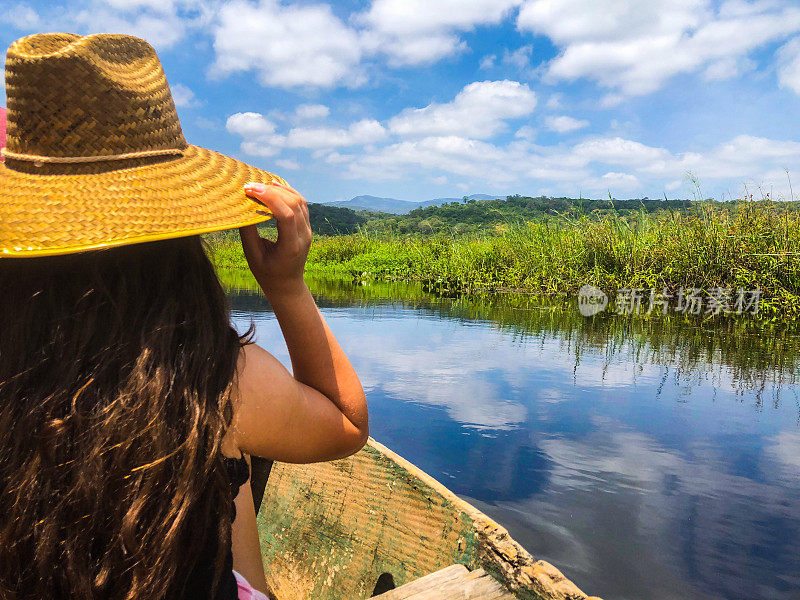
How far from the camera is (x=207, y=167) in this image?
884 mm

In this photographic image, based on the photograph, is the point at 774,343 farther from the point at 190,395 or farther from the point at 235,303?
the point at 235,303

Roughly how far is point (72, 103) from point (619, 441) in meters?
3.42

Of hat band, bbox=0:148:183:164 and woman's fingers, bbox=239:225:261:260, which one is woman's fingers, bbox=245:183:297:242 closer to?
woman's fingers, bbox=239:225:261:260

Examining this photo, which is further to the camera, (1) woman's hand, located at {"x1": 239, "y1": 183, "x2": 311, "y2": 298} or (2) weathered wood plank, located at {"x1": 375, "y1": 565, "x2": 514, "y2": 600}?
(2) weathered wood plank, located at {"x1": 375, "y1": 565, "x2": 514, "y2": 600}

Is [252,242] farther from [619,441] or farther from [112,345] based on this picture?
[619,441]

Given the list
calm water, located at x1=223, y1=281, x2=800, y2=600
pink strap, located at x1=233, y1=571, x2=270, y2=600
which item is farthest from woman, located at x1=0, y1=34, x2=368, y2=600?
calm water, located at x1=223, y1=281, x2=800, y2=600

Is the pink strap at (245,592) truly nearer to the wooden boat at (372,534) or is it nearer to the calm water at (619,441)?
the wooden boat at (372,534)

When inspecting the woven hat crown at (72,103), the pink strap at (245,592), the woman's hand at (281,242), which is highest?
the woven hat crown at (72,103)

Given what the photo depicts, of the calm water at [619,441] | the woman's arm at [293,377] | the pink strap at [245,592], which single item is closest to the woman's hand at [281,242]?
the woman's arm at [293,377]

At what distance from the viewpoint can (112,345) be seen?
776 millimetres

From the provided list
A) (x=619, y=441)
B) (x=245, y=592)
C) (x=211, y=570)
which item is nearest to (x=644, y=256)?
(x=619, y=441)

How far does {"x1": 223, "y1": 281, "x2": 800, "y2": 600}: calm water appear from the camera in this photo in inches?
93.5

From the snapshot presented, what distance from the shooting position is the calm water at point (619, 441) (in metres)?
2.38

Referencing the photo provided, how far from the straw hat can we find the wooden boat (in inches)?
39.5
